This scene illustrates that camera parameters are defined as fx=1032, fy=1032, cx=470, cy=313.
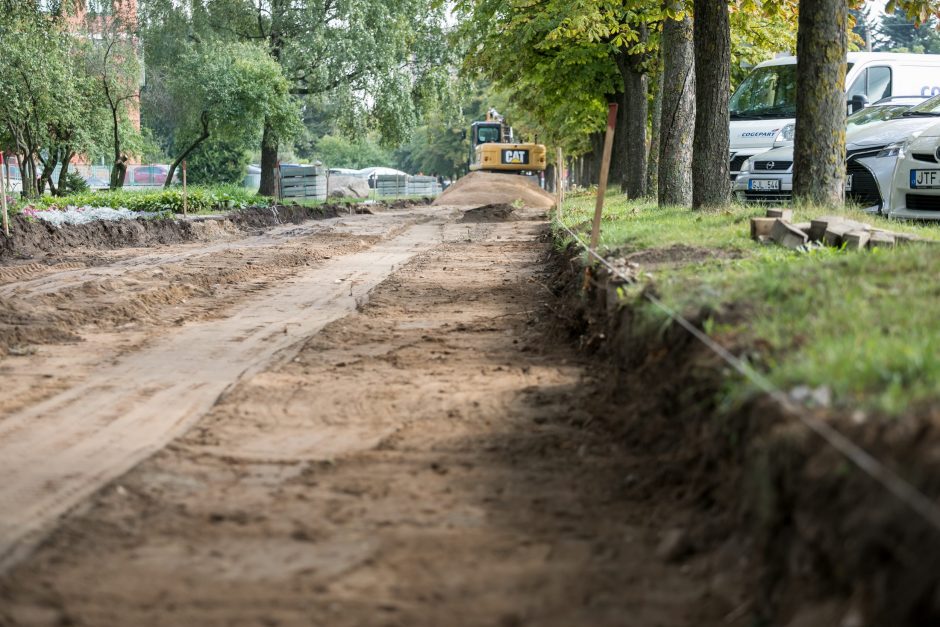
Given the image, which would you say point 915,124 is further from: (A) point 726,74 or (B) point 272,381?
(B) point 272,381

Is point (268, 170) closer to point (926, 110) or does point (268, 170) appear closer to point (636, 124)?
point (636, 124)

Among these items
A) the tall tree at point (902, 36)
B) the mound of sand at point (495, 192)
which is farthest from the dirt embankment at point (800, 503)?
the tall tree at point (902, 36)

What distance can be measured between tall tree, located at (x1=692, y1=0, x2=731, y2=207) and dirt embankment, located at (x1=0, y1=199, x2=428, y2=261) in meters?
11.4

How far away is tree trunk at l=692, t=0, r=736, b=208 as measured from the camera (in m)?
15.5

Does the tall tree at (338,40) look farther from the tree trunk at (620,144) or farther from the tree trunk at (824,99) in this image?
the tree trunk at (824,99)

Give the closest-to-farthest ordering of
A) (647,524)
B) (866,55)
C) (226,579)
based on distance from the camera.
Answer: (226,579) < (647,524) < (866,55)

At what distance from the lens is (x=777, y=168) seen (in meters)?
16.6

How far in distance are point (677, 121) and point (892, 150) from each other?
16.6ft

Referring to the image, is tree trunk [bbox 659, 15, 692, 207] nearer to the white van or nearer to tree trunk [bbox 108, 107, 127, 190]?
the white van

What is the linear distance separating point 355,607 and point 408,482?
163 centimetres

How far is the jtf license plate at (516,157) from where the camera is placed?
48.2 meters

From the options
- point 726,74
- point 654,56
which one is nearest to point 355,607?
point 726,74

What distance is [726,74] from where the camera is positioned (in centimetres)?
1560

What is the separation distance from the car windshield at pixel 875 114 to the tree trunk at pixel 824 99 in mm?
2094
